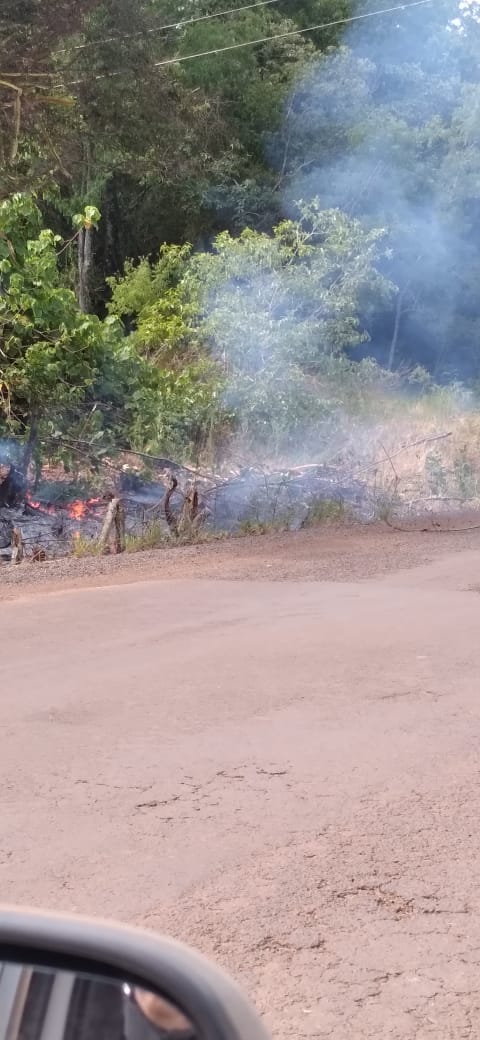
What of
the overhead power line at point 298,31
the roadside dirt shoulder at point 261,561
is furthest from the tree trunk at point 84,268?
the roadside dirt shoulder at point 261,561

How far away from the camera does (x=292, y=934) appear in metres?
3.61

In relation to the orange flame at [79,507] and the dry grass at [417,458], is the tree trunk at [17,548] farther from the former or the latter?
the dry grass at [417,458]

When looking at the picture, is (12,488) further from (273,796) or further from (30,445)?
(273,796)

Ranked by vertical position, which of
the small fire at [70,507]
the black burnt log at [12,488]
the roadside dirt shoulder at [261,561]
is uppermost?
the black burnt log at [12,488]

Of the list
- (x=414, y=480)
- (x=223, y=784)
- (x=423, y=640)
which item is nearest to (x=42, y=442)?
(x=414, y=480)

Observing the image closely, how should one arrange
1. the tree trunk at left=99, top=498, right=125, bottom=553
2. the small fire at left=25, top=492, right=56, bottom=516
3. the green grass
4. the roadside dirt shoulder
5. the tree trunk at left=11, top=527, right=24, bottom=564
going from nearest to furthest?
1. the roadside dirt shoulder
2. the tree trunk at left=11, top=527, right=24, bottom=564
3. the tree trunk at left=99, top=498, right=125, bottom=553
4. the small fire at left=25, top=492, right=56, bottom=516
5. the green grass

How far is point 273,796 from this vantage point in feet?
15.8

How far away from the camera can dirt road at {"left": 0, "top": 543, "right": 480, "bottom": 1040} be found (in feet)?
11.3

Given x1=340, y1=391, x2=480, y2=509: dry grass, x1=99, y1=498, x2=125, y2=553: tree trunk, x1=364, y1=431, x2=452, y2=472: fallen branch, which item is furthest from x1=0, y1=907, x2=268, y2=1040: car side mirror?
x1=364, y1=431, x2=452, y2=472: fallen branch

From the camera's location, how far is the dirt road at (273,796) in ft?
11.3

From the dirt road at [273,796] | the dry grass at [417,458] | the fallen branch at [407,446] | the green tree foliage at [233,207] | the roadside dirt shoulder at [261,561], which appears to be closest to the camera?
the dirt road at [273,796]

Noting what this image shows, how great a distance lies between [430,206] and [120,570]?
1827 centimetres

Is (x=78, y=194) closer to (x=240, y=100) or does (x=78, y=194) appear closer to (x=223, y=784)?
(x=240, y=100)

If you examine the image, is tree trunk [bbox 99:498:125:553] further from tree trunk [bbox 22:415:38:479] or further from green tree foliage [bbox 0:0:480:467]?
green tree foliage [bbox 0:0:480:467]
